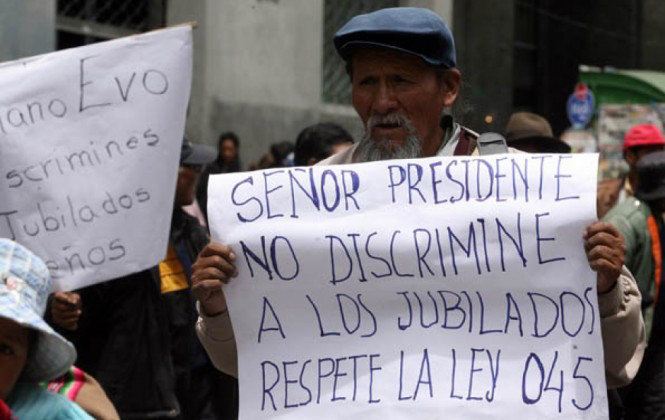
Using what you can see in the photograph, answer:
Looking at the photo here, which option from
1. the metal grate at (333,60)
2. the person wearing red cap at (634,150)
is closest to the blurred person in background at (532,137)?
the person wearing red cap at (634,150)

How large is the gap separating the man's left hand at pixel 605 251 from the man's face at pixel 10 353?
3.70 ft

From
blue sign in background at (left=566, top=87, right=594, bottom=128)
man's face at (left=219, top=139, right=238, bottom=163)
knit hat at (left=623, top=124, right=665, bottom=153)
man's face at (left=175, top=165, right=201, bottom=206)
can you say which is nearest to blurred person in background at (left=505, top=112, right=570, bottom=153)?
knit hat at (left=623, top=124, right=665, bottom=153)

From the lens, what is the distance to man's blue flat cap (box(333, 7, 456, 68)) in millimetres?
3492

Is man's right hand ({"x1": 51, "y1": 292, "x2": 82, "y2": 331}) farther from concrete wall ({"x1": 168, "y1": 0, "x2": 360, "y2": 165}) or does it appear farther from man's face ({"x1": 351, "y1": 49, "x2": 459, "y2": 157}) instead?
concrete wall ({"x1": 168, "y1": 0, "x2": 360, "y2": 165})

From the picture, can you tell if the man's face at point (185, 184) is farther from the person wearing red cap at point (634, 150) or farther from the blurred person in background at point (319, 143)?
the person wearing red cap at point (634, 150)

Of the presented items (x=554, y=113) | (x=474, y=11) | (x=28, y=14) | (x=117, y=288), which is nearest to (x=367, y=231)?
(x=117, y=288)

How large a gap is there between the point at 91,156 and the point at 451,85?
2.11 metres

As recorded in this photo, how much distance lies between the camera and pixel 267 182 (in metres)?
3.52

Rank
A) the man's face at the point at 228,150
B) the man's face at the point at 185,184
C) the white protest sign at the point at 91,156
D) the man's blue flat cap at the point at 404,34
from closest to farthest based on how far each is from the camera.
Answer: the man's blue flat cap at the point at 404,34, the white protest sign at the point at 91,156, the man's face at the point at 185,184, the man's face at the point at 228,150

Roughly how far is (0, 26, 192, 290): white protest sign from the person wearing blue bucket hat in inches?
82.7

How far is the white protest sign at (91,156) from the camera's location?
538 cm

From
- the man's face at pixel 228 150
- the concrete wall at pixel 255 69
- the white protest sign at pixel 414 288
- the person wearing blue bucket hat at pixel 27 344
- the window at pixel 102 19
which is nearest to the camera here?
the person wearing blue bucket hat at pixel 27 344

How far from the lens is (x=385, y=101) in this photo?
351 centimetres

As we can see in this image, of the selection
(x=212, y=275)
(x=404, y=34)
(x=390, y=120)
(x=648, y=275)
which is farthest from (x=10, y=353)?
(x=648, y=275)
